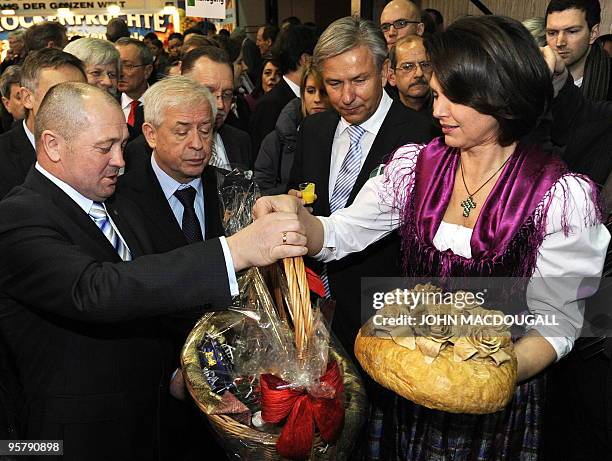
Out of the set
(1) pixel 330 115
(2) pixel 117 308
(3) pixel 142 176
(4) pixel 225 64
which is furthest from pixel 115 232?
(4) pixel 225 64

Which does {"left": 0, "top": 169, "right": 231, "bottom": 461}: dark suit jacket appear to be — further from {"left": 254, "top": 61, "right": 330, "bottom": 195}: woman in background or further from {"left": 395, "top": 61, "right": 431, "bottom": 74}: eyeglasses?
{"left": 395, "top": 61, "right": 431, "bottom": 74}: eyeglasses

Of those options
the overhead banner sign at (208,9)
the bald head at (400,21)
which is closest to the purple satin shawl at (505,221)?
the bald head at (400,21)

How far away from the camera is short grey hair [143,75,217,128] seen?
265cm

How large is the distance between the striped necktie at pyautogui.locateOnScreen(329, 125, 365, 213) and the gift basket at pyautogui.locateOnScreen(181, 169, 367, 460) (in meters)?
0.98

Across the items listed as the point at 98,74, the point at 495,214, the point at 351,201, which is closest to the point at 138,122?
the point at 98,74

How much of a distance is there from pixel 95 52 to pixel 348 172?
7.70 feet

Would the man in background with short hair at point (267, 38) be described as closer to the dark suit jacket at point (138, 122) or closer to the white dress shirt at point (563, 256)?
the dark suit jacket at point (138, 122)

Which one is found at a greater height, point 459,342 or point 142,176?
point 142,176

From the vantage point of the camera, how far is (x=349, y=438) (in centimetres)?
153

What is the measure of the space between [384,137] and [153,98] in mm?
1016

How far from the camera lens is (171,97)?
265 centimetres

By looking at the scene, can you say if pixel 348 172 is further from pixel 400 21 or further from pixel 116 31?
pixel 116 31

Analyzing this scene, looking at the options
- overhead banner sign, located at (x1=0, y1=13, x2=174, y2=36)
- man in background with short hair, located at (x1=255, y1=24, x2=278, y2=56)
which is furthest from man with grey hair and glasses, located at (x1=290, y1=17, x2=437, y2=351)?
overhead banner sign, located at (x1=0, y1=13, x2=174, y2=36)

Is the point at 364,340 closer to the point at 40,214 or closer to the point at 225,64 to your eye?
the point at 40,214
